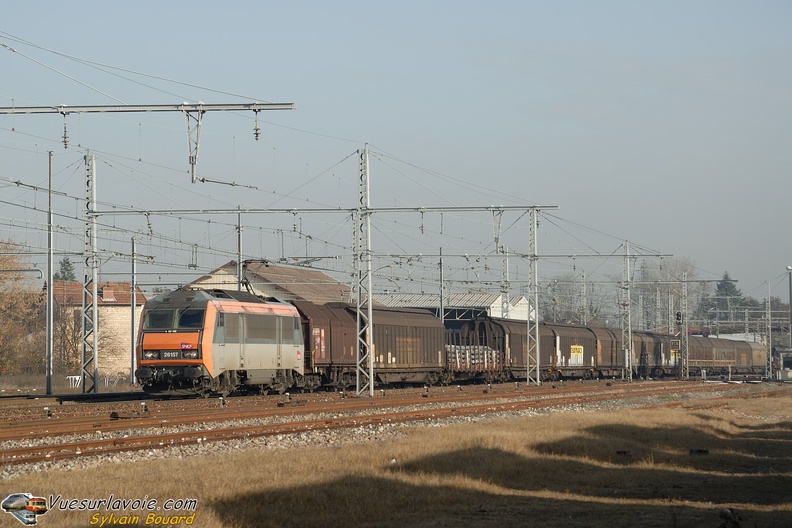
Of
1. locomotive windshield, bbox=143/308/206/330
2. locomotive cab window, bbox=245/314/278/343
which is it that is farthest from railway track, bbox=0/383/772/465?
locomotive cab window, bbox=245/314/278/343

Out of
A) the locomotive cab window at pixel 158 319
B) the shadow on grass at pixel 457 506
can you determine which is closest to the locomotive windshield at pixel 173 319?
the locomotive cab window at pixel 158 319

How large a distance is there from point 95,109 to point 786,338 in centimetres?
15856

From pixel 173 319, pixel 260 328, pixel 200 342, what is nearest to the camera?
pixel 200 342

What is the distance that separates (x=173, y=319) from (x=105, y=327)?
Answer: 2099 inches

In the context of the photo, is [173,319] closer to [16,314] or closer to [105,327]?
[16,314]

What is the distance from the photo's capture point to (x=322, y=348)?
44.9 m

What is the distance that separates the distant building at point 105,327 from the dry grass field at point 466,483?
51.2 metres

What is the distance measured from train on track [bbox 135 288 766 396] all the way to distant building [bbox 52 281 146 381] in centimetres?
2547

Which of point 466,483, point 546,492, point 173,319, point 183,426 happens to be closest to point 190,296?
point 173,319

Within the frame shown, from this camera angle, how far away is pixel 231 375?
3562cm

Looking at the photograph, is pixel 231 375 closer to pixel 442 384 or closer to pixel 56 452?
pixel 56 452

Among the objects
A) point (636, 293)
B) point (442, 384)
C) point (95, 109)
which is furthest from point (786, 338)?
point (95, 109)

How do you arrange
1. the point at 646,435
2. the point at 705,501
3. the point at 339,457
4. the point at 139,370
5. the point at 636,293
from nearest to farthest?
1. the point at 705,501
2. the point at 339,457
3. the point at 646,435
4. the point at 139,370
5. the point at 636,293

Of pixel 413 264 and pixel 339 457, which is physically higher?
pixel 413 264
